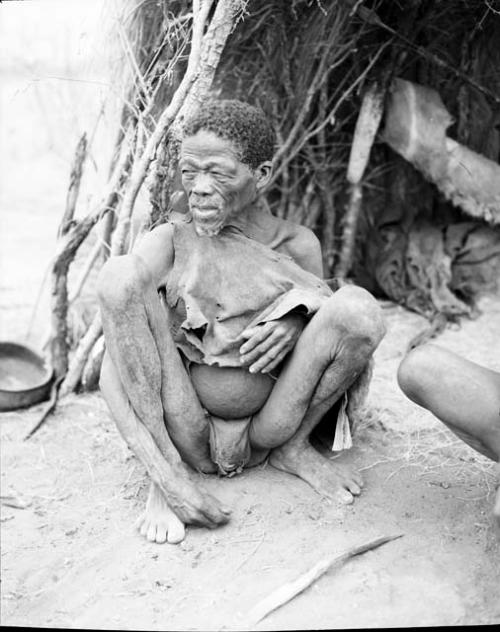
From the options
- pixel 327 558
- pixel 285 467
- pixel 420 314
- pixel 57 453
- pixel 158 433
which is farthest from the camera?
pixel 420 314

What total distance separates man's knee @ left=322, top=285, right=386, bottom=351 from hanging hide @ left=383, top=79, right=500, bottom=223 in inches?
64.2

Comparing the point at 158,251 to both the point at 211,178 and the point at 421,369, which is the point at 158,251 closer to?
the point at 211,178

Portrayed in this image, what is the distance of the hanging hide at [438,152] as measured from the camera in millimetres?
3777

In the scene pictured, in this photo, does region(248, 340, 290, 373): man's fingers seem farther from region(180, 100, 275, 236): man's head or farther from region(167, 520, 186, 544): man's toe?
region(167, 520, 186, 544): man's toe

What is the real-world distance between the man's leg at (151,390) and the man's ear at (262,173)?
17.7 inches

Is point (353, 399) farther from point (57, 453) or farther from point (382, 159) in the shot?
point (382, 159)

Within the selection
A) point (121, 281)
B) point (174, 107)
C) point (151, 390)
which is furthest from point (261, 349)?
point (174, 107)

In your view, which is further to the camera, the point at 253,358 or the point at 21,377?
the point at 21,377

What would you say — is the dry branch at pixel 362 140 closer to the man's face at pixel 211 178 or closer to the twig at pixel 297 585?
the man's face at pixel 211 178

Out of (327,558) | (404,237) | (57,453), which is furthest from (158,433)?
(404,237)

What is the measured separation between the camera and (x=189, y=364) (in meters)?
2.57

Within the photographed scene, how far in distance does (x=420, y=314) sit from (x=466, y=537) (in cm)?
194

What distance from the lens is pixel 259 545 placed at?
2398mm

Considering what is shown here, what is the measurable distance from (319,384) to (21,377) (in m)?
1.75
